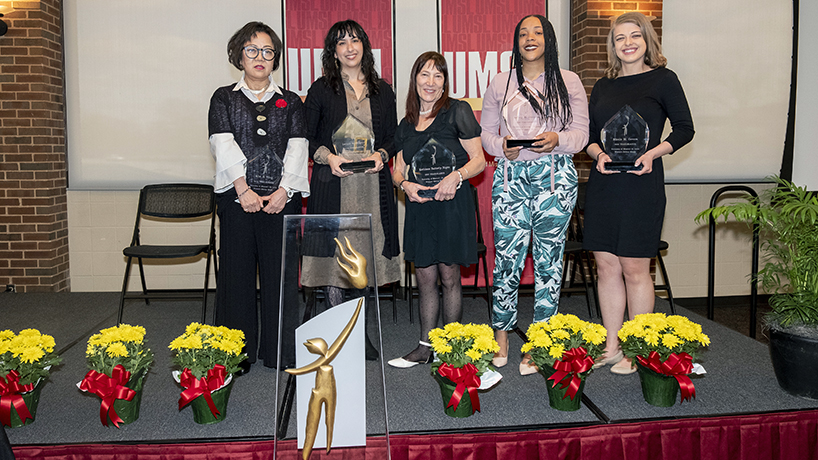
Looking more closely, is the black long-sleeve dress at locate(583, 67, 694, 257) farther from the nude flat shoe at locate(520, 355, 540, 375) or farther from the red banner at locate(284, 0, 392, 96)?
the red banner at locate(284, 0, 392, 96)

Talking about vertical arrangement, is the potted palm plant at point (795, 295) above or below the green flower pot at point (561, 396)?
above

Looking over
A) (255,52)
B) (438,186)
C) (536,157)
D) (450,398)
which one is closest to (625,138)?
(536,157)

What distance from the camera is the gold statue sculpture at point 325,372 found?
4.66 ft

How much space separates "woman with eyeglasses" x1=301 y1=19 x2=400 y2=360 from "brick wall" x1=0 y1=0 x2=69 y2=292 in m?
2.93

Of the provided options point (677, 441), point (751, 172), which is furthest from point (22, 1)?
point (751, 172)

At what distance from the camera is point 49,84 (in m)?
4.51

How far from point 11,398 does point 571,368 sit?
81.4 inches

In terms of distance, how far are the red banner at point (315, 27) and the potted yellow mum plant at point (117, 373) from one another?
2937 millimetres

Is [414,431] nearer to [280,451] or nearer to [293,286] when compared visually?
[280,451]

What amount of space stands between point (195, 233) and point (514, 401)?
11.1ft

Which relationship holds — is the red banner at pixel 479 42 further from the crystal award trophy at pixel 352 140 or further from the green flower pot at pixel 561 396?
the green flower pot at pixel 561 396

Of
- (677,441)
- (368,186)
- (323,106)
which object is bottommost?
(677,441)

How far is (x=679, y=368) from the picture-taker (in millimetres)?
2201

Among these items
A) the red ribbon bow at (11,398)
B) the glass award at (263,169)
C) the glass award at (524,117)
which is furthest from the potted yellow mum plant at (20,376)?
the glass award at (524,117)
